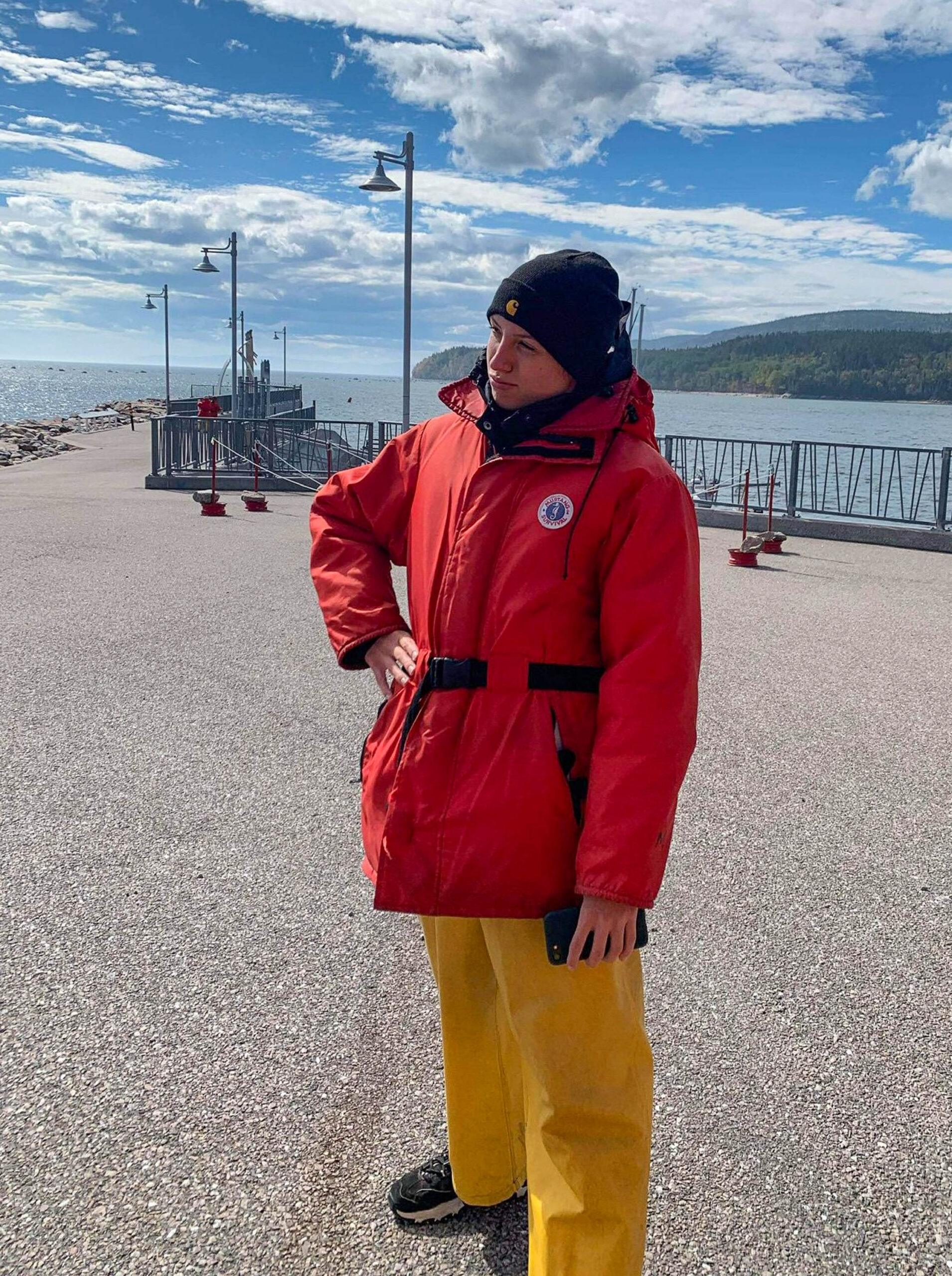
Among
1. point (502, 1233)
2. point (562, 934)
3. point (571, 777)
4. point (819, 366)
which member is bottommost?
point (502, 1233)

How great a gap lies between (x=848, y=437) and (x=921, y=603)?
33.7 meters

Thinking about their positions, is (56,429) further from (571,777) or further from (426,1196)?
(571,777)

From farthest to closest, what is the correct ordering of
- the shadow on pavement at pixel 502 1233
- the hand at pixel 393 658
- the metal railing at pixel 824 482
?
1. the metal railing at pixel 824 482
2. the shadow on pavement at pixel 502 1233
3. the hand at pixel 393 658

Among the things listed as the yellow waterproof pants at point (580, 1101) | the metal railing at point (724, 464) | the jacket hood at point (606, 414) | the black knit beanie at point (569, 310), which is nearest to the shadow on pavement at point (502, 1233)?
the yellow waterproof pants at point (580, 1101)

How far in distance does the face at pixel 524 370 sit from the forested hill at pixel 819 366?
275 ft

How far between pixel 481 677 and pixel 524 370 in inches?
22.2

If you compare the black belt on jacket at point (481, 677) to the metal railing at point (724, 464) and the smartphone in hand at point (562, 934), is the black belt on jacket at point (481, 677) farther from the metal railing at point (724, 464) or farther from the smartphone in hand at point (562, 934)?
the metal railing at point (724, 464)

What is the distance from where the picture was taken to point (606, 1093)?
6.38 ft

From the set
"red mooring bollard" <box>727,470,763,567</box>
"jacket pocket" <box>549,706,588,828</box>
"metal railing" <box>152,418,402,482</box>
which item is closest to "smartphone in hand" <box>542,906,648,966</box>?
"jacket pocket" <box>549,706,588,828</box>

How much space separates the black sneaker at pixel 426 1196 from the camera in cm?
247

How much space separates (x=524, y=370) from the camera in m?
2.00

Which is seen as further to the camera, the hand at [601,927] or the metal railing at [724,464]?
the metal railing at [724,464]

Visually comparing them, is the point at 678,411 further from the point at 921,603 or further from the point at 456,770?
the point at 456,770

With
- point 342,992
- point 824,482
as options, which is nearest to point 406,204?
point 824,482
